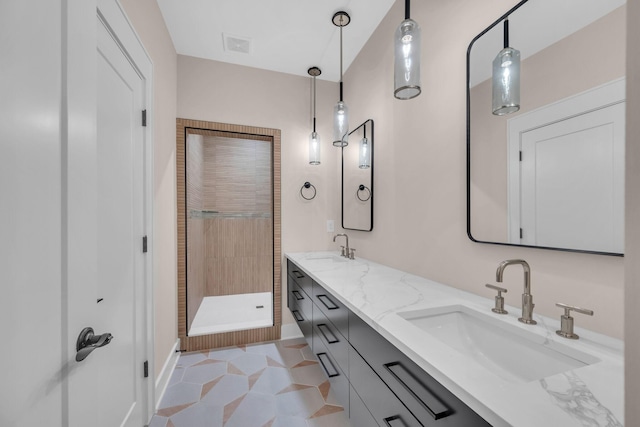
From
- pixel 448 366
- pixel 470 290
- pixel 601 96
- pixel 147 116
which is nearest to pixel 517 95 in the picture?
pixel 601 96

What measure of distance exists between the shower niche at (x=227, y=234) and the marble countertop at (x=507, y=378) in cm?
167

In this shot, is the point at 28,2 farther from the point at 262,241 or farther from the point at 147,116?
the point at 262,241

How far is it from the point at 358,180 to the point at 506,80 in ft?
→ 4.58

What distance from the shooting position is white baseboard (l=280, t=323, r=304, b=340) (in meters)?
2.63

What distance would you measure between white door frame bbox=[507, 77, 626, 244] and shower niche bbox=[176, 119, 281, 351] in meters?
1.97

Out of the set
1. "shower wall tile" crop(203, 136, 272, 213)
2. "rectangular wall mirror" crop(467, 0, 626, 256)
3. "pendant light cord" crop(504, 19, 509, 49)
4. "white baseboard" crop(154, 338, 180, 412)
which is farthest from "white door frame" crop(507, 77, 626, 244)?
"shower wall tile" crop(203, 136, 272, 213)

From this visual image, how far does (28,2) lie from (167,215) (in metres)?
1.68

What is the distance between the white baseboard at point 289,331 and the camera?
263 centimetres

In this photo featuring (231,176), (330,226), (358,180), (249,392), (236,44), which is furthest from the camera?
(231,176)

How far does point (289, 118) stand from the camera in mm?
2709

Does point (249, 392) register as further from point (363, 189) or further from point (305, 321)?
point (363, 189)

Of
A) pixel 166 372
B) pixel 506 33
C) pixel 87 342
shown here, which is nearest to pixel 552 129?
pixel 506 33

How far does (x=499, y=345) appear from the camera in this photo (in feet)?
3.11

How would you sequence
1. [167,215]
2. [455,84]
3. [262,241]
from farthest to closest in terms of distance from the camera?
1. [262,241]
2. [167,215]
3. [455,84]
